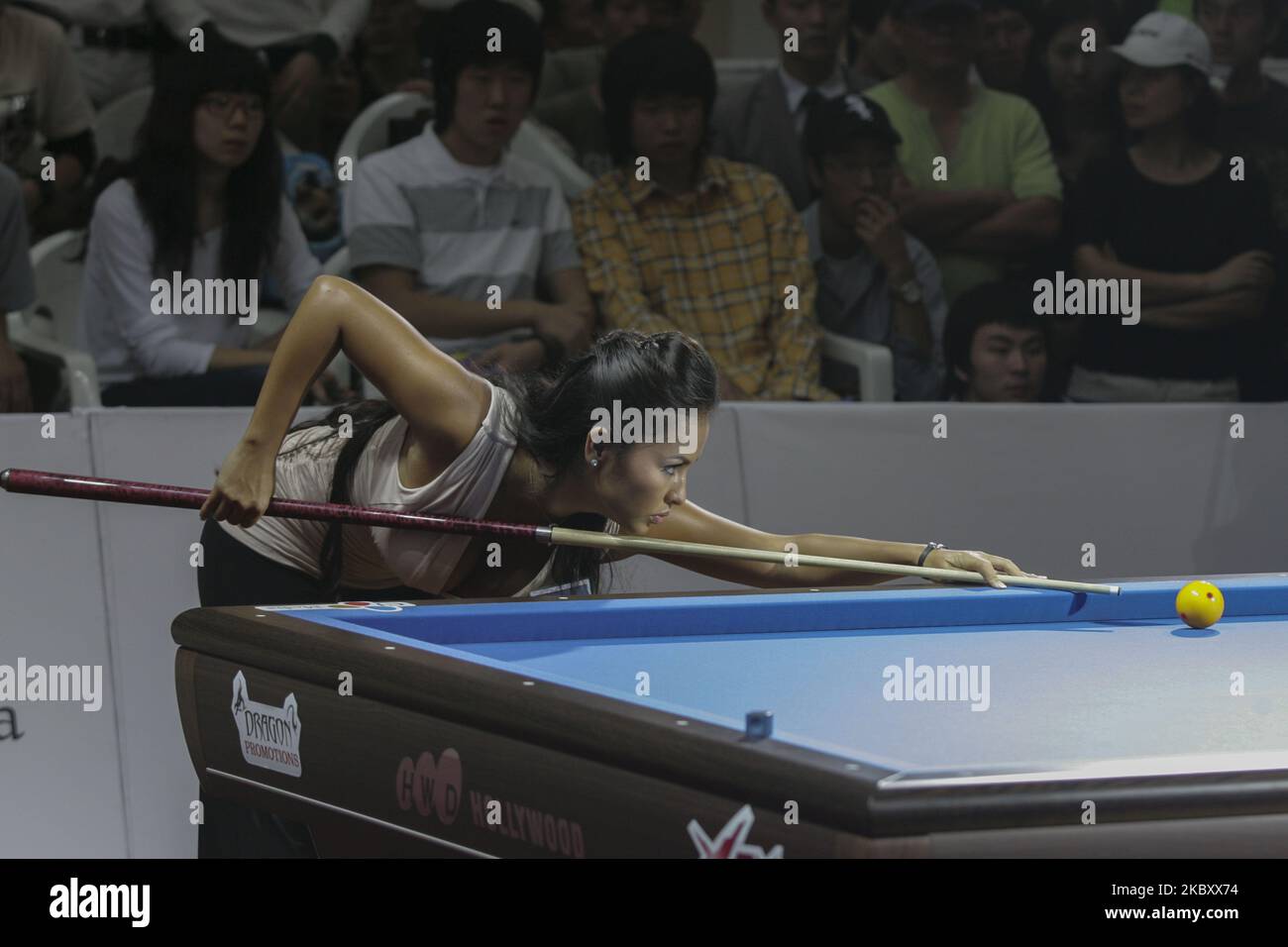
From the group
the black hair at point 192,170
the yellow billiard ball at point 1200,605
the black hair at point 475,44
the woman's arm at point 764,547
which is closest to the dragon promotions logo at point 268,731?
the woman's arm at point 764,547

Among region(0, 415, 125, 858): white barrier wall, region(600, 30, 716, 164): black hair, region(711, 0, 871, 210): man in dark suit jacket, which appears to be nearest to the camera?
region(0, 415, 125, 858): white barrier wall

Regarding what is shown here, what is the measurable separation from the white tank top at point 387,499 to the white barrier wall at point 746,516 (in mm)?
970

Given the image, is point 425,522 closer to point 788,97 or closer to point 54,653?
point 54,653

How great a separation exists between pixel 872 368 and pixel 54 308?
8.25 feet

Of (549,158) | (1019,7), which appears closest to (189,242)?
(549,158)

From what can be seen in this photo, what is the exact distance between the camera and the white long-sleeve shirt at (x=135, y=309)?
462cm

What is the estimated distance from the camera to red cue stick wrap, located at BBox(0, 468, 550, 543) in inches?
112

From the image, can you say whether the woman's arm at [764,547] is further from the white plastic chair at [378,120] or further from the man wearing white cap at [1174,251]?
the white plastic chair at [378,120]

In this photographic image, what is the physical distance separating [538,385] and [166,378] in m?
Answer: 1.88

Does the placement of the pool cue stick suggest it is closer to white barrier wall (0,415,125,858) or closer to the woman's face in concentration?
the woman's face in concentration

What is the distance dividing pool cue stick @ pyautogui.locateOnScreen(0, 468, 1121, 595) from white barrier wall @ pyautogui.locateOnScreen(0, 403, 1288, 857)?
1212mm

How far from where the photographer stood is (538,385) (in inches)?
121

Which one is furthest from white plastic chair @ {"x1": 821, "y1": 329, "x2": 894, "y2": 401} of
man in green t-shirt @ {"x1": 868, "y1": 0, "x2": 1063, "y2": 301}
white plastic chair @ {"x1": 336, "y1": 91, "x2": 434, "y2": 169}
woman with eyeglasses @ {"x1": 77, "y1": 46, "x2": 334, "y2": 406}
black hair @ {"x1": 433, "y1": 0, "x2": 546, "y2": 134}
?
woman with eyeglasses @ {"x1": 77, "y1": 46, "x2": 334, "y2": 406}
